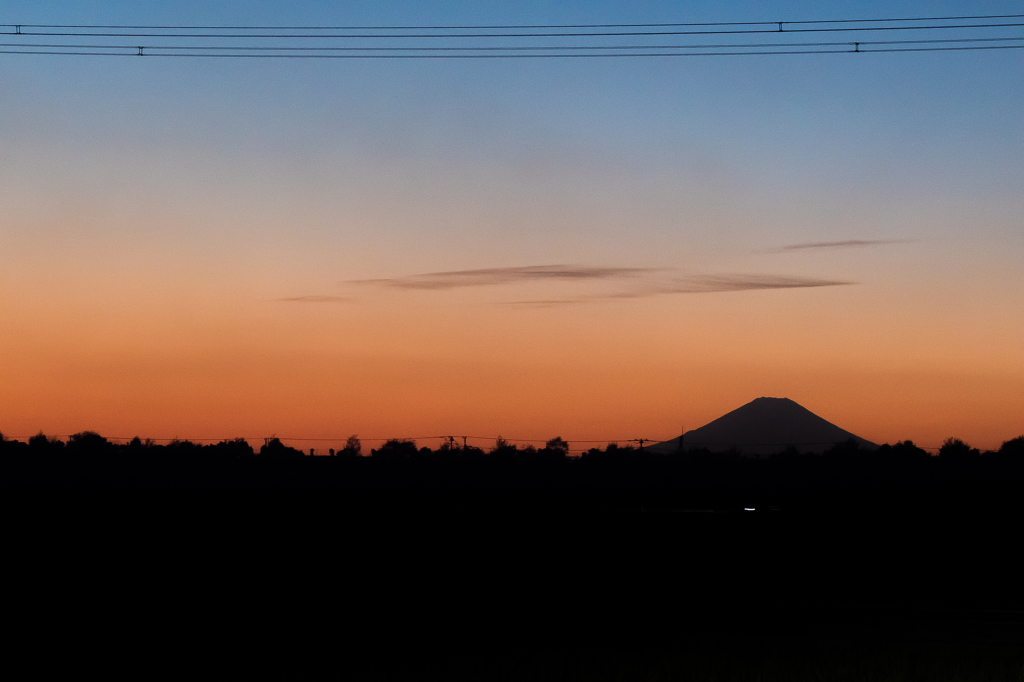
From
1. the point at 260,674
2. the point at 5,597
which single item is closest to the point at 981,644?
the point at 260,674

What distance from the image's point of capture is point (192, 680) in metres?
16.6

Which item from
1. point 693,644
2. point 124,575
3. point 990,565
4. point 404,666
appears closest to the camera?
point 404,666

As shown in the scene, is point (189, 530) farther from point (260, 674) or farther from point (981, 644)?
point (981, 644)

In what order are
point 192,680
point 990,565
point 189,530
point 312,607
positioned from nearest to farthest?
point 192,680 < point 312,607 < point 990,565 < point 189,530

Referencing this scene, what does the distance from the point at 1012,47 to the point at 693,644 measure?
17.2 m

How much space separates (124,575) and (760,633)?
19852 mm

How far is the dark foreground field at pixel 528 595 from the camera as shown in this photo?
60.6ft

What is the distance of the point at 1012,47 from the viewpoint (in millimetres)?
25641

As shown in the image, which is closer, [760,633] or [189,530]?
[760,633]

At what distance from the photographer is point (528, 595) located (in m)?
28.3

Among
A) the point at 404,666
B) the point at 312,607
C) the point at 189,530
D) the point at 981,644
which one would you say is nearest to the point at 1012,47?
the point at 981,644

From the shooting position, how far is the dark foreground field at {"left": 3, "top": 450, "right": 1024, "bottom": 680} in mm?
18484

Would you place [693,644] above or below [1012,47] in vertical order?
below

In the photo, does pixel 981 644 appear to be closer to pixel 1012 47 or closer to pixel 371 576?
pixel 1012 47
